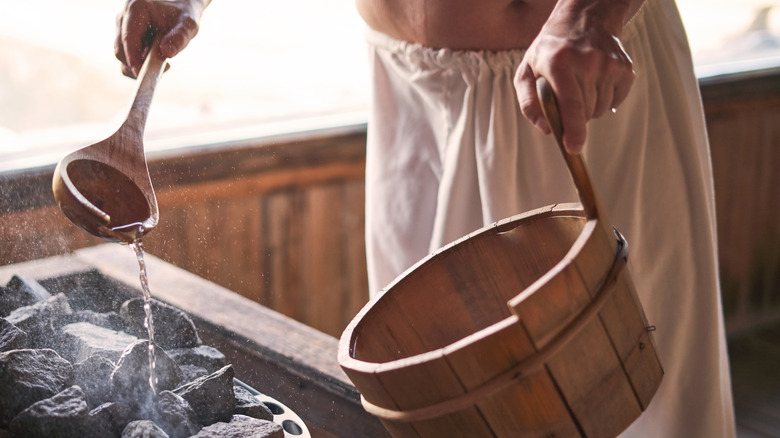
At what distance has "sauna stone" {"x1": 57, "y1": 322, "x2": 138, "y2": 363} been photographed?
2.93 ft

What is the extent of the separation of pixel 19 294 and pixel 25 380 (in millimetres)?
273

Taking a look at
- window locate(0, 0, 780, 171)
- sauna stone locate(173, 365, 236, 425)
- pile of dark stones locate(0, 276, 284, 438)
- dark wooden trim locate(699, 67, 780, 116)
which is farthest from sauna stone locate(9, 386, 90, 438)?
dark wooden trim locate(699, 67, 780, 116)

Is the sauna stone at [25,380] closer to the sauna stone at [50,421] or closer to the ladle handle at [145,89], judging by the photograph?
the sauna stone at [50,421]

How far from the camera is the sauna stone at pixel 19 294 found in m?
1.00

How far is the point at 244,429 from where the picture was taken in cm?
77

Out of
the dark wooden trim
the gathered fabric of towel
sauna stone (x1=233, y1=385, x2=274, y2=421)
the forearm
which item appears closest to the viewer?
the forearm

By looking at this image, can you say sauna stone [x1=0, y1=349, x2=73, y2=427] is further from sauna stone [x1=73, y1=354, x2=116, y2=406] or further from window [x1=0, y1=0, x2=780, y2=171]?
window [x1=0, y1=0, x2=780, y2=171]

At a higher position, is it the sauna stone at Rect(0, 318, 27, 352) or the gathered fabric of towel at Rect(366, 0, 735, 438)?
the sauna stone at Rect(0, 318, 27, 352)

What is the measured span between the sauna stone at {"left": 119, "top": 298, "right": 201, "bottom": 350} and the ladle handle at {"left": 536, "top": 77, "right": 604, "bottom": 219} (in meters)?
0.58

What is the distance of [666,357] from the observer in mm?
1151

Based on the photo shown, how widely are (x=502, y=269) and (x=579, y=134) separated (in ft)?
0.60

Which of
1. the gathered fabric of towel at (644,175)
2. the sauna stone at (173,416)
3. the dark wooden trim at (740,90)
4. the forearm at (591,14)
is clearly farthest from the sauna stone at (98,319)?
the dark wooden trim at (740,90)

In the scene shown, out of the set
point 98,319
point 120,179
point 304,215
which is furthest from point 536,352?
point 304,215

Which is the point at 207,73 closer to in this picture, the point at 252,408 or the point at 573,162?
the point at 252,408
